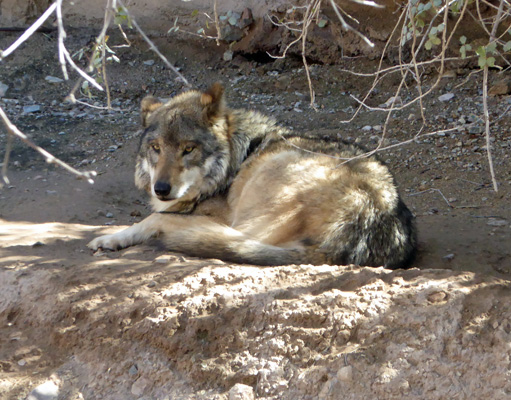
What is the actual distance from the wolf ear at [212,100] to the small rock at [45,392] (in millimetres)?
2606

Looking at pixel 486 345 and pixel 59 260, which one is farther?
pixel 59 260

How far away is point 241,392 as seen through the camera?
8.29ft

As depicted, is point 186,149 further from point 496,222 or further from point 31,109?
point 31,109

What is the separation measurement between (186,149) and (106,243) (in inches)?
39.5

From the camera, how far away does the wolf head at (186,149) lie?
175 inches

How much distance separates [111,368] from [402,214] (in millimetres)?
2328

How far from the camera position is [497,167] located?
6152 millimetres

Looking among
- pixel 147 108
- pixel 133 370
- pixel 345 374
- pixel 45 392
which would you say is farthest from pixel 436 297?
pixel 147 108

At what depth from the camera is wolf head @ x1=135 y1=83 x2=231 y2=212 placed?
4.46 m

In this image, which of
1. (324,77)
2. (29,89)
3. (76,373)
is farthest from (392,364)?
(29,89)

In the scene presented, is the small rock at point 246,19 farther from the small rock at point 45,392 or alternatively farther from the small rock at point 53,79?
the small rock at point 45,392

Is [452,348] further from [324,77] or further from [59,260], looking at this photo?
[324,77]

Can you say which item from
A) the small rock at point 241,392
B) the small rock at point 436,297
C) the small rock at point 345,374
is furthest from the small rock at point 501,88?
the small rock at point 241,392

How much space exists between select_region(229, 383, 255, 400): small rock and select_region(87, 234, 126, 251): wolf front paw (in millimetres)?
1905
